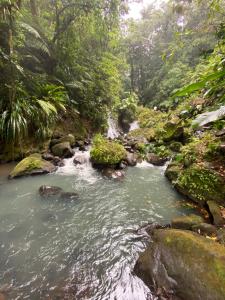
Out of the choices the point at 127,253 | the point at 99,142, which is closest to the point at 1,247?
the point at 127,253

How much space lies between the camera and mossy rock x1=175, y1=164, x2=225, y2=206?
3473 mm

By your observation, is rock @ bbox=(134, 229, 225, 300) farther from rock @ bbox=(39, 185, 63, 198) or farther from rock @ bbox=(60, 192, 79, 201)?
rock @ bbox=(39, 185, 63, 198)

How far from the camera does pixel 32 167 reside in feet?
15.9

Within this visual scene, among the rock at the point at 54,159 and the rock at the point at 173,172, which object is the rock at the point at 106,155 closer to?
the rock at the point at 54,159

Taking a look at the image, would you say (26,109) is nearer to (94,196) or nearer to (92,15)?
(94,196)

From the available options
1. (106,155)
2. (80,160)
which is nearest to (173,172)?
(106,155)

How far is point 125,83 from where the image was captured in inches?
746

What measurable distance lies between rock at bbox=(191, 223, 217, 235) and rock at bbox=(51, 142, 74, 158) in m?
4.02

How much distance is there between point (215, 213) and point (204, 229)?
0.54m

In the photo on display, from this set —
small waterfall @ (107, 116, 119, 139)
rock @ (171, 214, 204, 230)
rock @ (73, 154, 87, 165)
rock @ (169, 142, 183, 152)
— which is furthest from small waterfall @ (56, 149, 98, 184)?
small waterfall @ (107, 116, 119, 139)

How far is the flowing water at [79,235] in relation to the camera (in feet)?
6.63

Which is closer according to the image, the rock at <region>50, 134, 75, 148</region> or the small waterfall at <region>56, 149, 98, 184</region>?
the small waterfall at <region>56, 149, 98, 184</region>

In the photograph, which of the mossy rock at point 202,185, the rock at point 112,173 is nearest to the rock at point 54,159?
the rock at point 112,173

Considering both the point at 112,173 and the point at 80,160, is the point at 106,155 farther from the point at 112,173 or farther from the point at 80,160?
the point at 80,160
